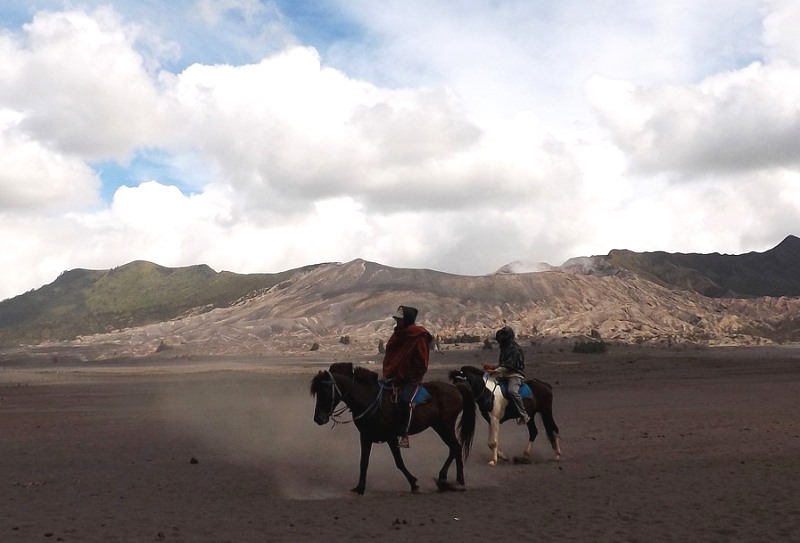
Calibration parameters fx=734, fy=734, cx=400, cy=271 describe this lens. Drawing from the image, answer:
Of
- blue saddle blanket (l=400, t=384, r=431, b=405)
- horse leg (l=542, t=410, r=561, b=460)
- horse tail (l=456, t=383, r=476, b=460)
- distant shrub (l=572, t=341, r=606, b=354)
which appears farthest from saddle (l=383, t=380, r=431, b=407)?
distant shrub (l=572, t=341, r=606, b=354)

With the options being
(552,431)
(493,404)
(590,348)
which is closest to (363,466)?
(493,404)

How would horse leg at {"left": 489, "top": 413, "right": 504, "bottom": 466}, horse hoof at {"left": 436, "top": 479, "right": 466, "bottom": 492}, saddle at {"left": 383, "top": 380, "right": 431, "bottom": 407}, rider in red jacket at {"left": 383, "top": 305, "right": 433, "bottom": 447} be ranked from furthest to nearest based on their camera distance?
horse leg at {"left": 489, "top": 413, "right": 504, "bottom": 466} → rider in red jacket at {"left": 383, "top": 305, "right": 433, "bottom": 447} → saddle at {"left": 383, "top": 380, "right": 431, "bottom": 407} → horse hoof at {"left": 436, "top": 479, "right": 466, "bottom": 492}

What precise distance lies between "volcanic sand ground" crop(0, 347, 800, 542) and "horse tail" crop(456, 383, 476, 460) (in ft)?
2.19

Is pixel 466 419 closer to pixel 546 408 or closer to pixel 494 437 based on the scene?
pixel 494 437

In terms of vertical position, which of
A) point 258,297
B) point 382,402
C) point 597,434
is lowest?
point 597,434

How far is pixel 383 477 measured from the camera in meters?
13.7

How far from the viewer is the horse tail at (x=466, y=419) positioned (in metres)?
13.5

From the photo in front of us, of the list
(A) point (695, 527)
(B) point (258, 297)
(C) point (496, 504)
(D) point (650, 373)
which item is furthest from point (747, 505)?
(B) point (258, 297)

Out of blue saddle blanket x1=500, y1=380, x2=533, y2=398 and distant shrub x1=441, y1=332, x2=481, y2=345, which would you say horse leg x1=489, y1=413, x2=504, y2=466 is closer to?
blue saddle blanket x1=500, y1=380, x2=533, y2=398

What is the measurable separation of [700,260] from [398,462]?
17599 cm

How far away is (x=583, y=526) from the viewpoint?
9266mm

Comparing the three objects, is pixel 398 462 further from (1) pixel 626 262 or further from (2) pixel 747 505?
(1) pixel 626 262

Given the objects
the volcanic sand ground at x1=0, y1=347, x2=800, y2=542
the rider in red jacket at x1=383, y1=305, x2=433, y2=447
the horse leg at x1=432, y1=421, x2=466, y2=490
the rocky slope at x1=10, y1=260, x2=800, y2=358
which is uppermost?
the rocky slope at x1=10, y1=260, x2=800, y2=358

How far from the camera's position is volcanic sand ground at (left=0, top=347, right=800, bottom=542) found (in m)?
9.33
